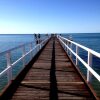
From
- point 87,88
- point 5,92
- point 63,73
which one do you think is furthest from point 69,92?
point 63,73

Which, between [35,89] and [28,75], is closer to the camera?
[35,89]

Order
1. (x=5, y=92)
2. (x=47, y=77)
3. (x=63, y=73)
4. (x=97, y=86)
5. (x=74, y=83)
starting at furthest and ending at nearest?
(x=97, y=86) < (x=63, y=73) < (x=47, y=77) < (x=74, y=83) < (x=5, y=92)

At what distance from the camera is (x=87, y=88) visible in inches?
237

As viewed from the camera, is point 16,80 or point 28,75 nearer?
point 16,80

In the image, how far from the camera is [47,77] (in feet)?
24.6

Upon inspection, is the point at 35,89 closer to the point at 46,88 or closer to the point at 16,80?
the point at 46,88

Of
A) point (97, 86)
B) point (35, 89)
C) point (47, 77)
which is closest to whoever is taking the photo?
point (35, 89)

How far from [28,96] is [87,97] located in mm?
1543

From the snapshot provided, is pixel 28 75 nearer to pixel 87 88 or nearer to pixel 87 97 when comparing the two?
pixel 87 88

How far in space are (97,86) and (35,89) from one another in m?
8.78

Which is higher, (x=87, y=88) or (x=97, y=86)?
(x=87, y=88)

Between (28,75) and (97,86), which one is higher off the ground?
(28,75)

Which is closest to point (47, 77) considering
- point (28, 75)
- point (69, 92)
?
A: point (28, 75)

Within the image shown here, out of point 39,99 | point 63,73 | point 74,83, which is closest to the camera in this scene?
point 39,99
